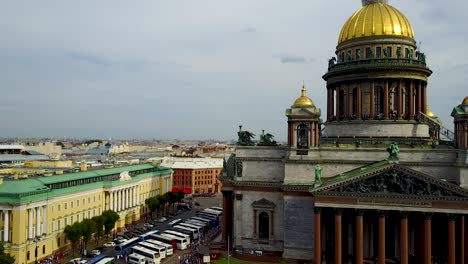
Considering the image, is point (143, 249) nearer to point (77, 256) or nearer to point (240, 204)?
point (77, 256)

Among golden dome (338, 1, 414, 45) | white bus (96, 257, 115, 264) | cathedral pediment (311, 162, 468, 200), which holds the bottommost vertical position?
white bus (96, 257, 115, 264)

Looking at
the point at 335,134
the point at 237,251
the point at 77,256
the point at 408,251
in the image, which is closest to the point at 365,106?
the point at 335,134

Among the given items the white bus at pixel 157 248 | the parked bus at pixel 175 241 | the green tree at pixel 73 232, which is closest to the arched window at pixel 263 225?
the white bus at pixel 157 248

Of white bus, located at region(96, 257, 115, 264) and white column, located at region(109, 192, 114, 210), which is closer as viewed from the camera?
white bus, located at region(96, 257, 115, 264)

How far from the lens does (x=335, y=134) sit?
2512 inches

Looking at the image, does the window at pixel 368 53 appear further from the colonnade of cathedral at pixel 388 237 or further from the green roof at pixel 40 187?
the green roof at pixel 40 187

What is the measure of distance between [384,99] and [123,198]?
50394 millimetres

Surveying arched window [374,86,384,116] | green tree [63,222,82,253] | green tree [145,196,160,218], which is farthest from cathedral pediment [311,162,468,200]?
green tree [145,196,160,218]

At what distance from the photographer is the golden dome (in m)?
61.8

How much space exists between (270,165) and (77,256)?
97.7ft

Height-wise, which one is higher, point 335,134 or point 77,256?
point 335,134

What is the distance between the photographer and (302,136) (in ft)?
188

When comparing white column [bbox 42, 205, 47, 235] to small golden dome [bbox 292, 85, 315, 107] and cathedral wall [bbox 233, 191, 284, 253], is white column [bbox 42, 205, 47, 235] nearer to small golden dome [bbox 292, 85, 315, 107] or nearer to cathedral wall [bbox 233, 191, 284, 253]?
cathedral wall [bbox 233, 191, 284, 253]

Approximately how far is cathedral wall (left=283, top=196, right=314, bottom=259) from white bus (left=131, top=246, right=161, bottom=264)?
16.8 m
